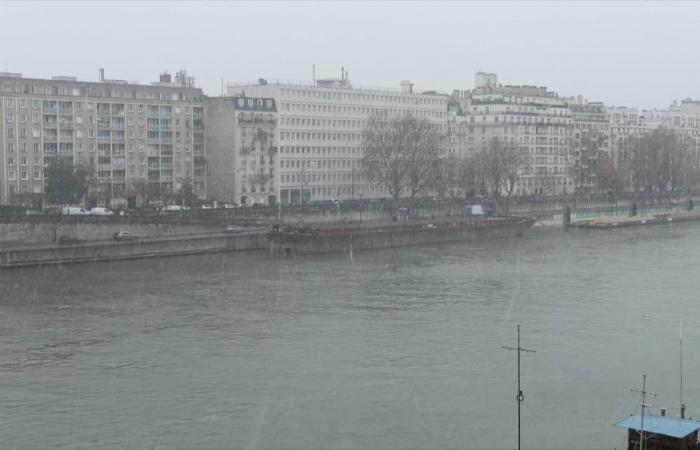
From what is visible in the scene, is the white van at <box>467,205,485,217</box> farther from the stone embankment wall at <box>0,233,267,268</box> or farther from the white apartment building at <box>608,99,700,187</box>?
the white apartment building at <box>608,99,700,187</box>

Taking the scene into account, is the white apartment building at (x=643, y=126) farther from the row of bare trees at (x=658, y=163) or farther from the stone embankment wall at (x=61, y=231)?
the stone embankment wall at (x=61, y=231)

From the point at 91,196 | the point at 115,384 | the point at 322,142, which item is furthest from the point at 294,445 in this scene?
the point at 322,142

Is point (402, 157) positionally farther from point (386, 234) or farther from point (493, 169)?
point (386, 234)

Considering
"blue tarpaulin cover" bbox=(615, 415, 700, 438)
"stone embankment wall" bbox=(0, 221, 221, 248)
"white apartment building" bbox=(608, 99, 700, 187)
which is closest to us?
"blue tarpaulin cover" bbox=(615, 415, 700, 438)

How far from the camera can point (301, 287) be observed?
26.5 meters

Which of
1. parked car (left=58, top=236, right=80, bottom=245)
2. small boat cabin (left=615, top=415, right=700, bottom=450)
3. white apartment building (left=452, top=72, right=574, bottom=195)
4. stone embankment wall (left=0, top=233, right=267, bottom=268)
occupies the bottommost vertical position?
small boat cabin (left=615, top=415, right=700, bottom=450)

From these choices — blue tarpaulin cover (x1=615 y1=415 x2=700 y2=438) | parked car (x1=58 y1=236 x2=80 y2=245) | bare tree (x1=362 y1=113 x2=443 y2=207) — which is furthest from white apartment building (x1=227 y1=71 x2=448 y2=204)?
blue tarpaulin cover (x1=615 y1=415 x2=700 y2=438)

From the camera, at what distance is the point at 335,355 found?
703 inches

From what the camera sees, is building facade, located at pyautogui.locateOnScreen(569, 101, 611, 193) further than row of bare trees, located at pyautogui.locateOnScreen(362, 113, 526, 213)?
Yes

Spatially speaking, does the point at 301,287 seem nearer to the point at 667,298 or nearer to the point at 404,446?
Result: the point at 667,298

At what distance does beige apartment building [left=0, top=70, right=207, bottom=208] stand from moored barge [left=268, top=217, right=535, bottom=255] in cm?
1065

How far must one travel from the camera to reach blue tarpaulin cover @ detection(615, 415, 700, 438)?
12.0 m

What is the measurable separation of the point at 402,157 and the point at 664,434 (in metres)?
40.1

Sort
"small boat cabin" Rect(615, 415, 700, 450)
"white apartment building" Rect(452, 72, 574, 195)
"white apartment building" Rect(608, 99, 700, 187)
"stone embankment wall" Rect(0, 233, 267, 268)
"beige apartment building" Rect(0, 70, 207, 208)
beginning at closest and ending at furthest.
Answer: "small boat cabin" Rect(615, 415, 700, 450)
"stone embankment wall" Rect(0, 233, 267, 268)
"beige apartment building" Rect(0, 70, 207, 208)
"white apartment building" Rect(452, 72, 574, 195)
"white apartment building" Rect(608, 99, 700, 187)
